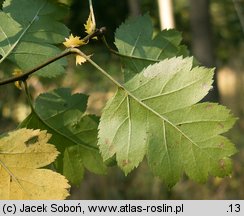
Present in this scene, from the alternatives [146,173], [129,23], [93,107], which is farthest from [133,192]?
[129,23]

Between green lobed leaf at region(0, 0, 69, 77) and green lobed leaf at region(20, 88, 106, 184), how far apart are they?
0.20 ft

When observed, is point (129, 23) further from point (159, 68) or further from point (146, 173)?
point (146, 173)

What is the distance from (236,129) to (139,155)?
5.24 meters

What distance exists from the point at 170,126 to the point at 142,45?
0.17m

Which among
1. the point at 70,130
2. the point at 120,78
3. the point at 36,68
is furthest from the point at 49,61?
the point at 120,78

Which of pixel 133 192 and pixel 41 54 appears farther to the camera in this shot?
pixel 133 192

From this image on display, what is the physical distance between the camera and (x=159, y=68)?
2.51 ft

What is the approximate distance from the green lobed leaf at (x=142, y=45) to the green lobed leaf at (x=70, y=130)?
0.34 feet

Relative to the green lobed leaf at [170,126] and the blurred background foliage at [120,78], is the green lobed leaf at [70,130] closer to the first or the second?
the green lobed leaf at [170,126]

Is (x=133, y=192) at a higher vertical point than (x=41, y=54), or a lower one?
higher

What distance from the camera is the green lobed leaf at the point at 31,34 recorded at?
0.81 metres

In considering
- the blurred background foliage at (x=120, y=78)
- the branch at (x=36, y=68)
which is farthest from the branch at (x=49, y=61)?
the blurred background foliage at (x=120, y=78)

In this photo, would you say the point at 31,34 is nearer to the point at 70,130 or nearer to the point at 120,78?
the point at 70,130

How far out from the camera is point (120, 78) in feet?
14.0
